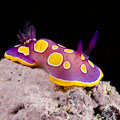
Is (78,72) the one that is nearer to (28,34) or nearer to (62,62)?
(62,62)

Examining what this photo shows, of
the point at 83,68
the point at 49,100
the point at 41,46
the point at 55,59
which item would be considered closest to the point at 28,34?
the point at 41,46

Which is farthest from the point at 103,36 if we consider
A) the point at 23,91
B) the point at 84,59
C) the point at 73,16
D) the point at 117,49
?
the point at 23,91

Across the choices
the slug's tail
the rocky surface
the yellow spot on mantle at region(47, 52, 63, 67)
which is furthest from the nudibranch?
the slug's tail

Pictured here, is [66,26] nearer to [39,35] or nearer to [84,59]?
[39,35]

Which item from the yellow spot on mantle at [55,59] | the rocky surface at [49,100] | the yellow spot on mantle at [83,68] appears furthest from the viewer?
the yellow spot on mantle at [55,59]

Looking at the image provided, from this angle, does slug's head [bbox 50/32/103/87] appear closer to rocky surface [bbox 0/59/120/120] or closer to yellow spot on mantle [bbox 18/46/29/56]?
rocky surface [bbox 0/59/120/120]

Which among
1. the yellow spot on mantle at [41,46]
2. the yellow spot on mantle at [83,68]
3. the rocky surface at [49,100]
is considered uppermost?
the yellow spot on mantle at [83,68]

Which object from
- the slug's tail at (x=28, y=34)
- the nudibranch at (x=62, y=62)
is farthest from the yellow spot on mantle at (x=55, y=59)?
the slug's tail at (x=28, y=34)

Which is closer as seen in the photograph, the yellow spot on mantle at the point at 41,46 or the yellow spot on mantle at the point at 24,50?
the yellow spot on mantle at the point at 41,46

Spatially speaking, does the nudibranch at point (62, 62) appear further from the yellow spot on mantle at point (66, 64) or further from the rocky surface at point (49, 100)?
the rocky surface at point (49, 100)
